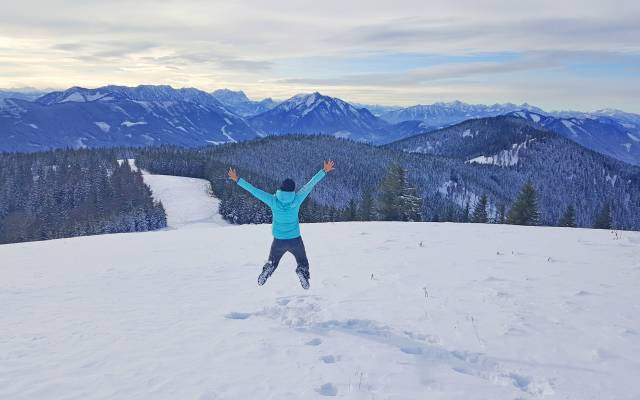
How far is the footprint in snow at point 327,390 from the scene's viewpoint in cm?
516

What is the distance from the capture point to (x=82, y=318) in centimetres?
779

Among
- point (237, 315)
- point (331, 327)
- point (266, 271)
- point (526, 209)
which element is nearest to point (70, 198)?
point (526, 209)

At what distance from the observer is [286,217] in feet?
29.5

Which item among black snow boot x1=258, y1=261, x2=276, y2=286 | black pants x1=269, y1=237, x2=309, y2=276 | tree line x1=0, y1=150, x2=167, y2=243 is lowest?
tree line x1=0, y1=150, x2=167, y2=243

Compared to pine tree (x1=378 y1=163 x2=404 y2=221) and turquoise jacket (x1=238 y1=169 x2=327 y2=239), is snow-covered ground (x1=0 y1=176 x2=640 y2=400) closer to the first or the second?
turquoise jacket (x1=238 y1=169 x2=327 y2=239)

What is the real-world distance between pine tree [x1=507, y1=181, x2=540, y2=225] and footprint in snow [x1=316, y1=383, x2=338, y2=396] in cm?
4751

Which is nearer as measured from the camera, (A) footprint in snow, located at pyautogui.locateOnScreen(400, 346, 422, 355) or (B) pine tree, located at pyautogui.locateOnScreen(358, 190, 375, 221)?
(A) footprint in snow, located at pyautogui.locateOnScreen(400, 346, 422, 355)

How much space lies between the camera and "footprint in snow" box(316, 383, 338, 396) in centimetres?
516

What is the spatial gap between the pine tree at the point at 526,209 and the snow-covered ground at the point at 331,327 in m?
35.8

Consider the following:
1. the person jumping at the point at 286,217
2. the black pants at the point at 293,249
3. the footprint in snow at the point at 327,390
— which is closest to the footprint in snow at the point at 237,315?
the person jumping at the point at 286,217

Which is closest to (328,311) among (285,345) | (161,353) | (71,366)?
(285,345)

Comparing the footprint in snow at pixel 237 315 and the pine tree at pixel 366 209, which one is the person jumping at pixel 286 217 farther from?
the pine tree at pixel 366 209

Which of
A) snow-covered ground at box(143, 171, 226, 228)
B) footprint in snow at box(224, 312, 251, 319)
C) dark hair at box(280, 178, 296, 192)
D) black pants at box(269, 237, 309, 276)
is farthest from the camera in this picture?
snow-covered ground at box(143, 171, 226, 228)

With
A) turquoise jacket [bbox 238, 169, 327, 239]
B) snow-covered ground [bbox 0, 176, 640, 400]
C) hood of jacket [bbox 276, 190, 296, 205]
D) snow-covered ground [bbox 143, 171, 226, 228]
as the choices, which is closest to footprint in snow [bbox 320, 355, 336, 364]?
snow-covered ground [bbox 0, 176, 640, 400]
